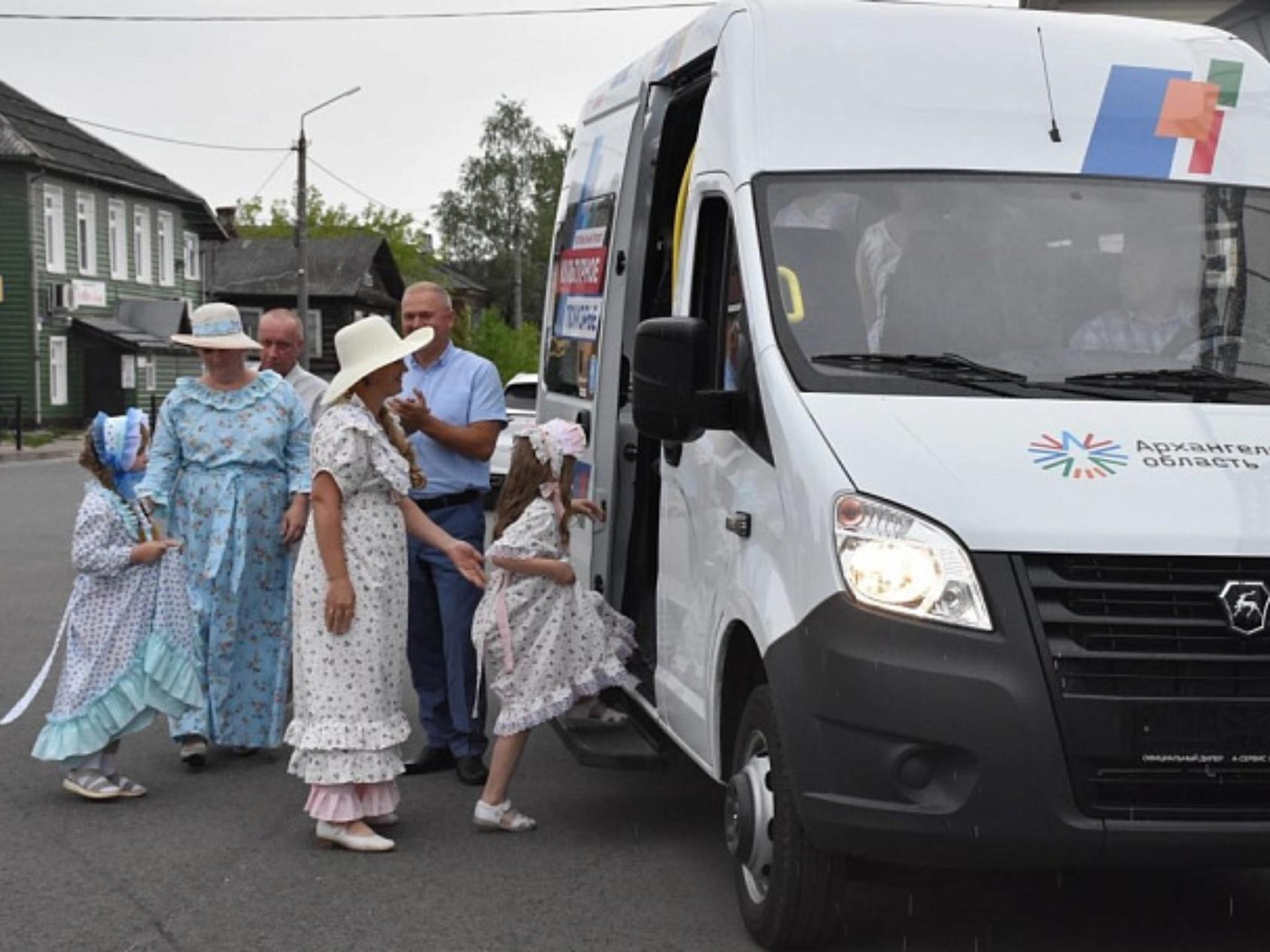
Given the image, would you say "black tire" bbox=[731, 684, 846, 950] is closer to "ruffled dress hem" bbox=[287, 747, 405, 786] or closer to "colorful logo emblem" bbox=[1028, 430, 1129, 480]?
"colorful logo emblem" bbox=[1028, 430, 1129, 480]

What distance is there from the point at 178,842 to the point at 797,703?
9.24ft

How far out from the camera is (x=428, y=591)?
812 centimetres

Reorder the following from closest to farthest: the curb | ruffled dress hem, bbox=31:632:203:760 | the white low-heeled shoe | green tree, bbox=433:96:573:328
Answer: the white low-heeled shoe < ruffled dress hem, bbox=31:632:203:760 < the curb < green tree, bbox=433:96:573:328

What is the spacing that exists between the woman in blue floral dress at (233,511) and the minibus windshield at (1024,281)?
3.11 meters

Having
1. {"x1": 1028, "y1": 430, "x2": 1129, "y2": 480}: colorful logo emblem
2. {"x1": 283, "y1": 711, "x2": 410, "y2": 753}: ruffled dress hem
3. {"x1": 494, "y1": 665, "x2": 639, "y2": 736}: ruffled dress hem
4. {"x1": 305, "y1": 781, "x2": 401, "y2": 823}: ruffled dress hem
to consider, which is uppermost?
{"x1": 1028, "y1": 430, "x2": 1129, "y2": 480}: colorful logo emblem

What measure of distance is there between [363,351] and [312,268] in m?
82.3

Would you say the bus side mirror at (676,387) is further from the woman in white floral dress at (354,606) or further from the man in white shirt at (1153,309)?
the woman in white floral dress at (354,606)

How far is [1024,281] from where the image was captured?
5.68 m

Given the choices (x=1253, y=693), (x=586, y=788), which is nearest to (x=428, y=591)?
(x=586, y=788)

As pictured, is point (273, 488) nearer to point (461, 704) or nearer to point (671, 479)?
point (461, 704)

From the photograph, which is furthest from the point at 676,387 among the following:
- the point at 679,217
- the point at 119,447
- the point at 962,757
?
the point at 119,447

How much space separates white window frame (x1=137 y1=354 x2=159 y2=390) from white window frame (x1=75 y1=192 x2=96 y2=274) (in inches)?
108

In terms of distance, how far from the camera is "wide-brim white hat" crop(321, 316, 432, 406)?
22.2 ft

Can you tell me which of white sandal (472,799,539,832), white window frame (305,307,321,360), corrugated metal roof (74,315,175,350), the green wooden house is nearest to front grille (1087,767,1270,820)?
white sandal (472,799,539,832)
